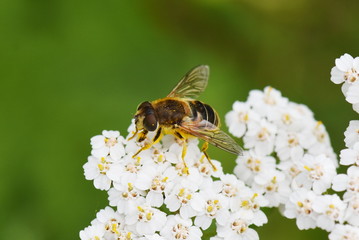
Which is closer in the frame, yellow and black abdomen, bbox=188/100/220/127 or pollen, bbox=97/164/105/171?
pollen, bbox=97/164/105/171

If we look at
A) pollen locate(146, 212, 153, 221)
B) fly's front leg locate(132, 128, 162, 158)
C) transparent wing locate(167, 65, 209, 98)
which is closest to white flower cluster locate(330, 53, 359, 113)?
transparent wing locate(167, 65, 209, 98)

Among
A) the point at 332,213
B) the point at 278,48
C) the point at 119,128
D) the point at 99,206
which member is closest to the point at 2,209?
the point at 99,206

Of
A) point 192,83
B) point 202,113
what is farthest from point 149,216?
point 192,83

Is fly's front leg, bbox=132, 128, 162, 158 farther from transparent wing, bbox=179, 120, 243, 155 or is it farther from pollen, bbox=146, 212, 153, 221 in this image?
pollen, bbox=146, 212, 153, 221

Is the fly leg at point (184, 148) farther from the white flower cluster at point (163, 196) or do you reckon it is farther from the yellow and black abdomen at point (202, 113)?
the yellow and black abdomen at point (202, 113)

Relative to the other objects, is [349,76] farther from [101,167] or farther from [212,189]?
[101,167]

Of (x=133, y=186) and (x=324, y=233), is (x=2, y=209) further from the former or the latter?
(x=324, y=233)
